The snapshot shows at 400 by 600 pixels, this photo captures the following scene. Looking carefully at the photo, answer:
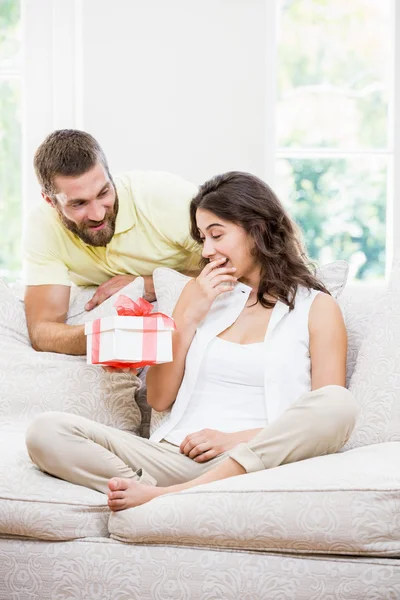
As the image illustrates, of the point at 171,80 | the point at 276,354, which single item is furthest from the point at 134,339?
the point at 171,80

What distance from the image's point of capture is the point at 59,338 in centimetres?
236

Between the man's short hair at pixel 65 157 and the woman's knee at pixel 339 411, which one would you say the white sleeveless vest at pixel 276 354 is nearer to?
the woman's knee at pixel 339 411

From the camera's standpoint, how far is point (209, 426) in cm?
201

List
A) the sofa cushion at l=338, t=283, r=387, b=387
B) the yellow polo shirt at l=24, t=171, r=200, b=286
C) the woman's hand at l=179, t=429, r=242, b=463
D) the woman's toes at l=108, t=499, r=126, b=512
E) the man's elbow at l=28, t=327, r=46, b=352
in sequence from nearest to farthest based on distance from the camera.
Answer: the woman's toes at l=108, t=499, r=126, b=512
the woman's hand at l=179, t=429, r=242, b=463
the sofa cushion at l=338, t=283, r=387, b=387
the man's elbow at l=28, t=327, r=46, b=352
the yellow polo shirt at l=24, t=171, r=200, b=286

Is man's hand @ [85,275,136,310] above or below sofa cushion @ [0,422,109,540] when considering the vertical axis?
above

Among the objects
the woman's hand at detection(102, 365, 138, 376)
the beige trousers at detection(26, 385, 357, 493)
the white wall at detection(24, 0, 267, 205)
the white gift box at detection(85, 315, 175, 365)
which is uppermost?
the white wall at detection(24, 0, 267, 205)

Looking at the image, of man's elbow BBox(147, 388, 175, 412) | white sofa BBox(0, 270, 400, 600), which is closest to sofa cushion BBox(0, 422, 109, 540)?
white sofa BBox(0, 270, 400, 600)

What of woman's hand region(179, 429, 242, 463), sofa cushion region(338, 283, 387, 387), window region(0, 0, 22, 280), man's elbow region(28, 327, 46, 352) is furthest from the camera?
window region(0, 0, 22, 280)

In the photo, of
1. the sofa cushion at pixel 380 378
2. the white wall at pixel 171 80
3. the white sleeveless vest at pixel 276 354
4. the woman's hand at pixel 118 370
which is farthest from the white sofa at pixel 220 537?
the white wall at pixel 171 80

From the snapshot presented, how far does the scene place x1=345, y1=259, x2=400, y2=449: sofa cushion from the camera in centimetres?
195

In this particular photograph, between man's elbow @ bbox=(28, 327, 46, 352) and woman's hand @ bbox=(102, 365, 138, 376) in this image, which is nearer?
woman's hand @ bbox=(102, 365, 138, 376)

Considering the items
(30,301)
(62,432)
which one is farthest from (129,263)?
(62,432)

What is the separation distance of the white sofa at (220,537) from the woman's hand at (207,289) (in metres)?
0.54

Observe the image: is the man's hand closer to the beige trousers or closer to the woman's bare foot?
the beige trousers
